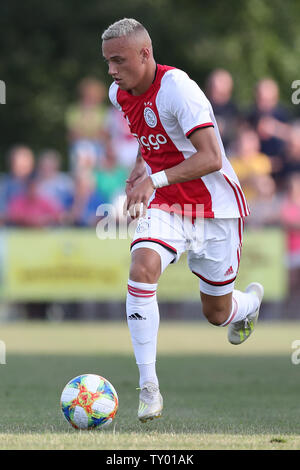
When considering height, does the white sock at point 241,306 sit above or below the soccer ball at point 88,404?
above

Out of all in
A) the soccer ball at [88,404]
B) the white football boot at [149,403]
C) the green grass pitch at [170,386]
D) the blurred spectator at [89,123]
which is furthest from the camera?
the blurred spectator at [89,123]

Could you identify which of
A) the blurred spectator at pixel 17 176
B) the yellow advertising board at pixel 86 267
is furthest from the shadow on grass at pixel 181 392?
the blurred spectator at pixel 17 176

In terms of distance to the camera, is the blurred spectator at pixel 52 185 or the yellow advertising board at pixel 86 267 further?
the blurred spectator at pixel 52 185

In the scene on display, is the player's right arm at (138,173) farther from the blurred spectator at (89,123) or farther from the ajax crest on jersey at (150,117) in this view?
the blurred spectator at (89,123)

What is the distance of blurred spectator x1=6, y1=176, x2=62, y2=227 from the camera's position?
16609 mm

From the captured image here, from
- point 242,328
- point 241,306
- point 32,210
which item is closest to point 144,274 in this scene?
point 241,306

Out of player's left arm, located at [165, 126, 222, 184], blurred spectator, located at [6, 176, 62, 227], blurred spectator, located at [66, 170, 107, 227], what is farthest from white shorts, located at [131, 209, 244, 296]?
blurred spectator, located at [66, 170, 107, 227]

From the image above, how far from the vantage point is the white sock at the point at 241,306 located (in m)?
7.71

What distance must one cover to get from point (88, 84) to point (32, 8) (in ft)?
39.4

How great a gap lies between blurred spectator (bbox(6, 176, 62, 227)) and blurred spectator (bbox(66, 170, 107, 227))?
1.01ft

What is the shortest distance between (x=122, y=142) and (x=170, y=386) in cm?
961

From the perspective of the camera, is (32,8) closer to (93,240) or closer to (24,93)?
(24,93)

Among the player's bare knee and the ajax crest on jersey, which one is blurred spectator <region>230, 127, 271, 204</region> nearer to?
the ajax crest on jersey
